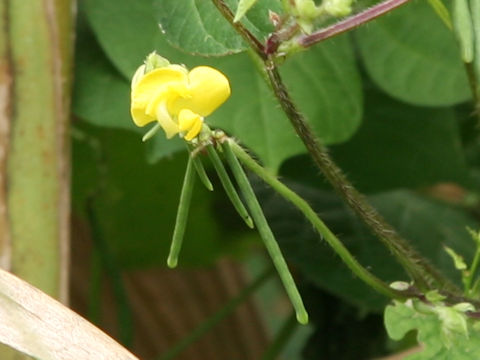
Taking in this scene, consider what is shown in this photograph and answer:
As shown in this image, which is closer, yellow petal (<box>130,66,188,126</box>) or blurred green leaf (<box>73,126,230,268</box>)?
yellow petal (<box>130,66,188,126</box>)

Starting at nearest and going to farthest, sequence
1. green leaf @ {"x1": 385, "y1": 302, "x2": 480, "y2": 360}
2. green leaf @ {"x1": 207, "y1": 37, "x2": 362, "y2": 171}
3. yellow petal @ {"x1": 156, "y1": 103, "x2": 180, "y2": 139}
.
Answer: yellow petal @ {"x1": 156, "y1": 103, "x2": 180, "y2": 139} < green leaf @ {"x1": 385, "y1": 302, "x2": 480, "y2": 360} < green leaf @ {"x1": 207, "y1": 37, "x2": 362, "y2": 171}

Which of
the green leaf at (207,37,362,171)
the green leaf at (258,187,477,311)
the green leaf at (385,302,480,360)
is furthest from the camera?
the green leaf at (258,187,477,311)

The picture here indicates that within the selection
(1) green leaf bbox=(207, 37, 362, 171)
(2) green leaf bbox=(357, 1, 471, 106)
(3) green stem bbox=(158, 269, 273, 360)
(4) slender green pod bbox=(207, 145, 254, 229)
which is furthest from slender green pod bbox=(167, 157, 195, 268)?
(3) green stem bbox=(158, 269, 273, 360)

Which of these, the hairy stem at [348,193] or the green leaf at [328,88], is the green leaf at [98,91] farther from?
the hairy stem at [348,193]

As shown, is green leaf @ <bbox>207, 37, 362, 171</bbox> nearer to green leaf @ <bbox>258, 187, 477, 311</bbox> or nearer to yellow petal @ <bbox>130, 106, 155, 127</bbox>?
green leaf @ <bbox>258, 187, 477, 311</bbox>

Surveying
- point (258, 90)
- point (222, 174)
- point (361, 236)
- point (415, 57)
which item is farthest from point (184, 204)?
point (361, 236)
